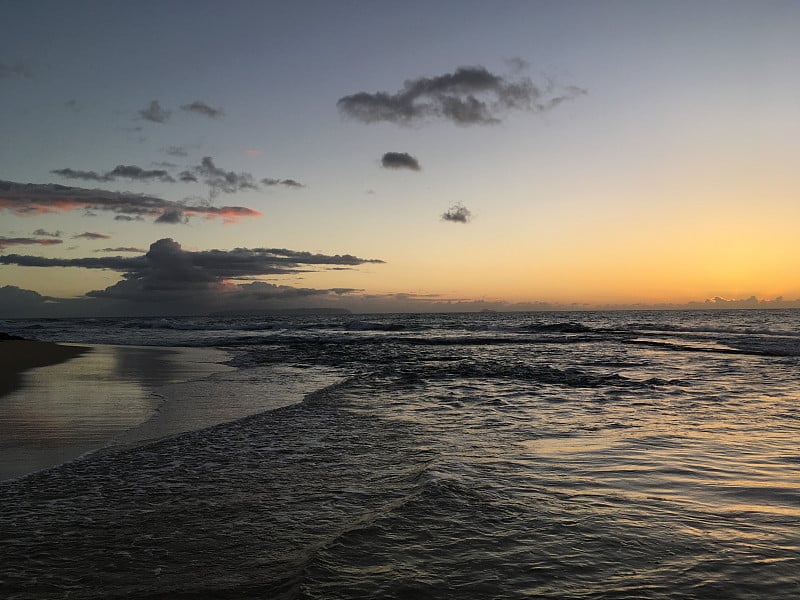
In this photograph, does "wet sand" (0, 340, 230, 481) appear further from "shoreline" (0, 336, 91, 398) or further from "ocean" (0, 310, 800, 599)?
"ocean" (0, 310, 800, 599)

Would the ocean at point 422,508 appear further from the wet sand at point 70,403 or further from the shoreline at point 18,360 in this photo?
the shoreline at point 18,360

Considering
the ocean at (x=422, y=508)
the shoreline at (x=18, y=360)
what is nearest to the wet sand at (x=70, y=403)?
the shoreline at (x=18, y=360)

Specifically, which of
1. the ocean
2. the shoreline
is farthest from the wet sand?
the ocean

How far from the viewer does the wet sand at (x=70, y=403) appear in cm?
767

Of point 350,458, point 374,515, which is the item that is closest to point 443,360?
point 350,458

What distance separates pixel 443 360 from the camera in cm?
2525

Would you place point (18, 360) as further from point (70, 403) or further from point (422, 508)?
point (422, 508)

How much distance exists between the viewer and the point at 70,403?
1167 cm

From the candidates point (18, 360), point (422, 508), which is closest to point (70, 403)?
point (422, 508)

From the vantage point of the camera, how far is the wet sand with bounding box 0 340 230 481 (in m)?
7.67

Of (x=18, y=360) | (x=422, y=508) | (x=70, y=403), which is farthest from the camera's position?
(x=18, y=360)

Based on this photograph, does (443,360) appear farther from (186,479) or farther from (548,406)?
(186,479)

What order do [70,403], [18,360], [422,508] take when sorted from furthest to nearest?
[18,360] < [70,403] < [422,508]

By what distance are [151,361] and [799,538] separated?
77.3 ft
